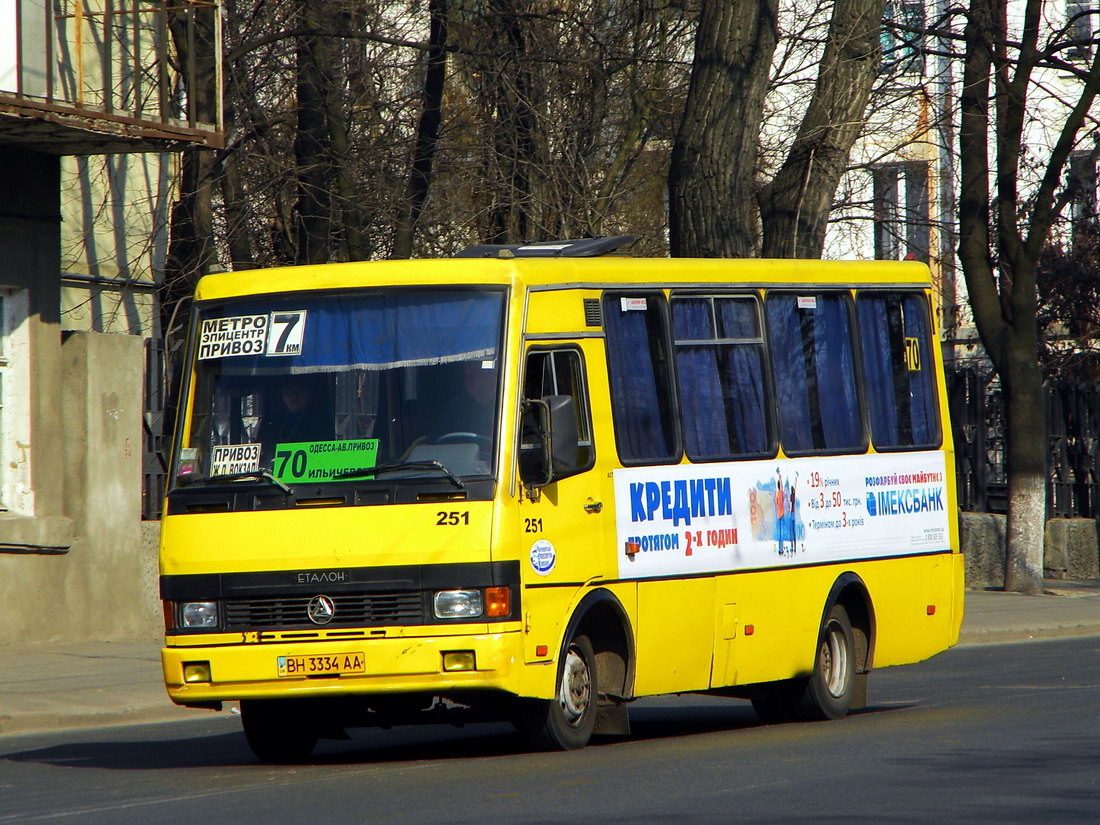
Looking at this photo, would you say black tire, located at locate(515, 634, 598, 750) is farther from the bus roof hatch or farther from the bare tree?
the bare tree

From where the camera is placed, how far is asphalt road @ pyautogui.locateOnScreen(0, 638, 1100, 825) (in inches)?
309

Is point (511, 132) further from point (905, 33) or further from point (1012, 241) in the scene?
point (1012, 241)

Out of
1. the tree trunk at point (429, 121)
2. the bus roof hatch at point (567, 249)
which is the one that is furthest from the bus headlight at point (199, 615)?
the tree trunk at point (429, 121)

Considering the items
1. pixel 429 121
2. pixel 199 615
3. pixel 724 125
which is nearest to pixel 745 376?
pixel 199 615

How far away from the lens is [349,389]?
988 centimetres

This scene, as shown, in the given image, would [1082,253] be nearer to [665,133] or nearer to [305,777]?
[665,133]

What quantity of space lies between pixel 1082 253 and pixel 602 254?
21.6m

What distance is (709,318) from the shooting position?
11.4 meters

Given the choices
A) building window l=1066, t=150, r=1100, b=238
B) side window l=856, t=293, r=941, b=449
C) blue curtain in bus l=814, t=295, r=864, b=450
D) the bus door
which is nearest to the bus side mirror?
the bus door

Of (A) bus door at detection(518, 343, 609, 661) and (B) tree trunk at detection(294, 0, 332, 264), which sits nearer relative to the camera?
(A) bus door at detection(518, 343, 609, 661)

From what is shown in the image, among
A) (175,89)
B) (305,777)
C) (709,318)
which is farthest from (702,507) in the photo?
(175,89)

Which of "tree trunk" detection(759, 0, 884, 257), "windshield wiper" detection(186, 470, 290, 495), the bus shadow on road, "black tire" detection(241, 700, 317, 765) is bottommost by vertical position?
the bus shadow on road

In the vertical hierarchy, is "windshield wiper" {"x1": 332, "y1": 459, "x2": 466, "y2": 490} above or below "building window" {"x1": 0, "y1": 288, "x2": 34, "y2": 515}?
below

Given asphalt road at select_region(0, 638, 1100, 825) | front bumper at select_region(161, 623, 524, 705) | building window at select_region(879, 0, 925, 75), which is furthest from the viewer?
building window at select_region(879, 0, 925, 75)
